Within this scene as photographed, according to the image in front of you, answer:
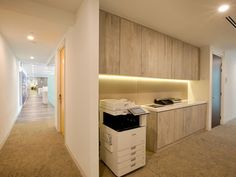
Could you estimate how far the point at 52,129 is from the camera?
430 centimetres

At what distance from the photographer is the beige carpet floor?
2.23 m

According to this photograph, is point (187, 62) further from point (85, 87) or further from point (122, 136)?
point (85, 87)

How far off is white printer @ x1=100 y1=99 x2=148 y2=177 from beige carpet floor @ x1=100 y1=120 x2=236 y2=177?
174mm

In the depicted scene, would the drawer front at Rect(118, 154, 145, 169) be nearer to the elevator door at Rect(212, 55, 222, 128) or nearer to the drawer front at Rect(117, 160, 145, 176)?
the drawer front at Rect(117, 160, 145, 176)

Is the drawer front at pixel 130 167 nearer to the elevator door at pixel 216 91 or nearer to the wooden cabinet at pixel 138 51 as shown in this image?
the wooden cabinet at pixel 138 51

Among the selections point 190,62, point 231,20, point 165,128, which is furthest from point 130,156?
point 190,62

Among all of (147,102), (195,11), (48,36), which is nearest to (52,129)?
(48,36)

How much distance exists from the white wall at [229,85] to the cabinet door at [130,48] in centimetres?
400

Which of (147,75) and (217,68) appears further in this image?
(217,68)

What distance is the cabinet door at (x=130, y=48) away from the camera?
2602 mm

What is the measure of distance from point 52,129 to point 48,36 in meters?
2.75

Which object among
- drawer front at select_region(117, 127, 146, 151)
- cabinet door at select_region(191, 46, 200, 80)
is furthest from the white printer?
cabinet door at select_region(191, 46, 200, 80)

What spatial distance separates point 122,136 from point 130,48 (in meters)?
1.66

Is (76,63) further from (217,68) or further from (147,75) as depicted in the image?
(217,68)
